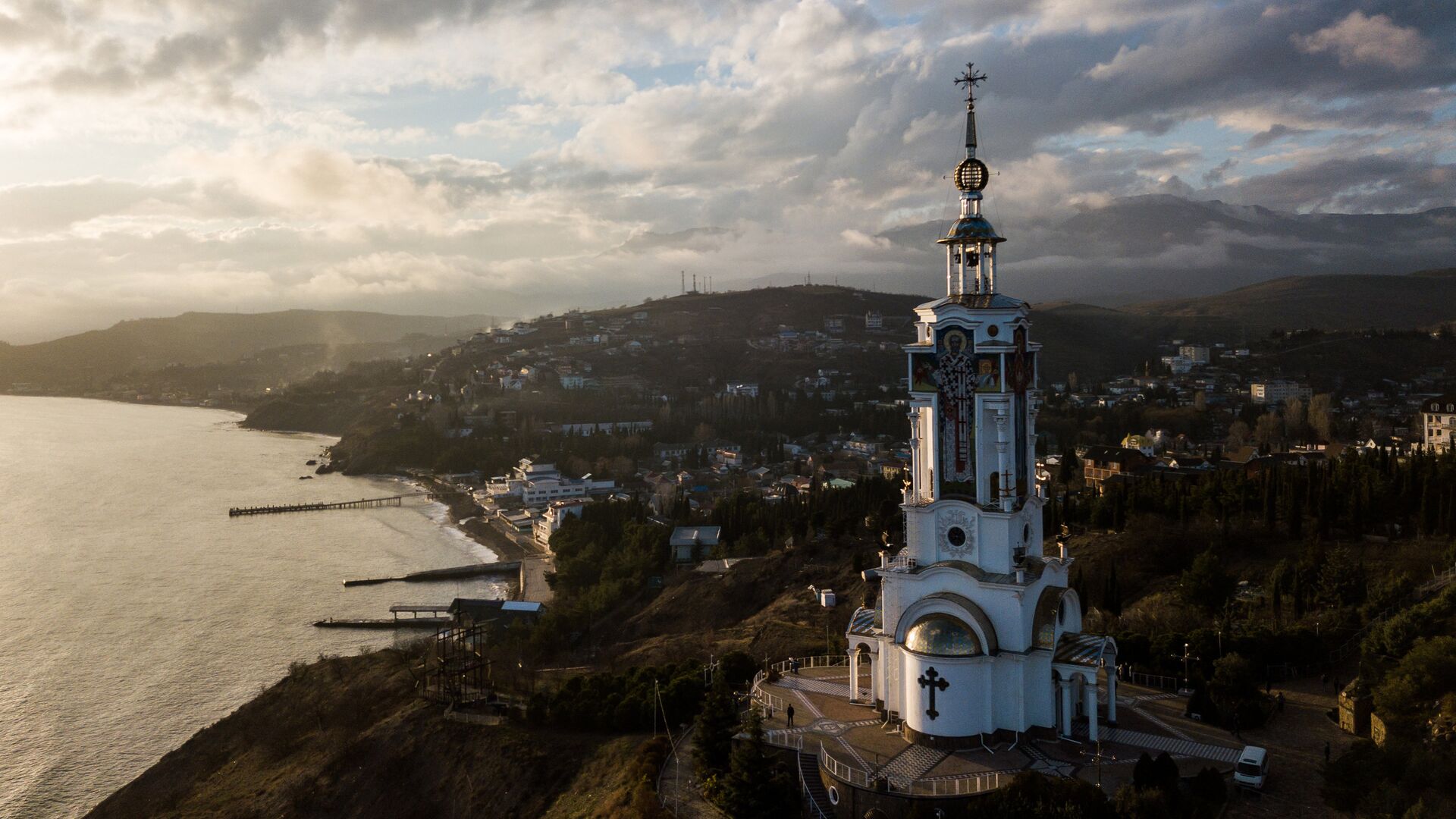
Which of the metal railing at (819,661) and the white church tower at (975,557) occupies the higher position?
the white church tower at (975,557)

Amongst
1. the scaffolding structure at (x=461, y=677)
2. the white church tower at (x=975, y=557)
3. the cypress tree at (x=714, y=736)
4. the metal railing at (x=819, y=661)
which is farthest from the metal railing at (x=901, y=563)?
the scaffolding structure at (x=461, y=677)

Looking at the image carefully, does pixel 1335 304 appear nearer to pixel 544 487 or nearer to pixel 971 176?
pixel 544 487

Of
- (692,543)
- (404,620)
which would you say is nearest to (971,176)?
(692,543)

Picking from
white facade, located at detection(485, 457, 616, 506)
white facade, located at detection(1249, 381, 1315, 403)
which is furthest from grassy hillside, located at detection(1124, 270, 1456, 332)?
white facade, located at detection(485, 457, 616, 506)

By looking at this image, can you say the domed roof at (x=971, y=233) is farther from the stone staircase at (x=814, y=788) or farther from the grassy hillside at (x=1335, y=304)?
the grassy hillside at (x=1335, y=304)

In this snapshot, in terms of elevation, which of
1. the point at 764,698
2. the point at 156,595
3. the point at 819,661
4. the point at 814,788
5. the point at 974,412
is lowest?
the point at 156,595

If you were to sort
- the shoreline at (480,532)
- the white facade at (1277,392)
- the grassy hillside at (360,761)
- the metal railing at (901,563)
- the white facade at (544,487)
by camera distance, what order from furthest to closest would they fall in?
the white facade at (1277,392), the white facade at (544,487), the shoreline at (480,532), the grassy hillside at (360,761), the metal railing at (901,563)
